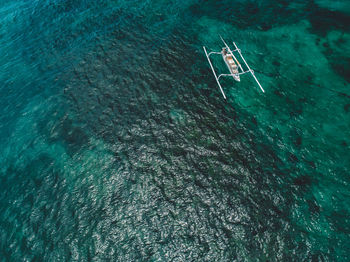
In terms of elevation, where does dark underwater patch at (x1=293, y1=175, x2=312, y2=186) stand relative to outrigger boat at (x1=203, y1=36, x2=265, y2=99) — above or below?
below

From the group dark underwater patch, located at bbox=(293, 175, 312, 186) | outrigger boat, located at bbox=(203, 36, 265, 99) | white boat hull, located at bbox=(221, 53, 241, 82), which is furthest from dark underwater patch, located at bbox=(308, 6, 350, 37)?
dark underwater patch, located at bbox=(293, 175, 312, 186)

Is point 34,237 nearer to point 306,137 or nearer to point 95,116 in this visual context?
point 95,116

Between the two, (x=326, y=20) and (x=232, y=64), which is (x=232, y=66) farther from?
(x=326, y=20)

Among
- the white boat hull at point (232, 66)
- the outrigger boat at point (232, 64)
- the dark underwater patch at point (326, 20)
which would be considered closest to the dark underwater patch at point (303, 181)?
the outrigger boat at point (232, 64)

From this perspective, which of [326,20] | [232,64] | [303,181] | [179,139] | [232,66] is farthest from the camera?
[326,20]

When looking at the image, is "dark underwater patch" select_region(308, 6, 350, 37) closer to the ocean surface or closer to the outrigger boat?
the ocean surface

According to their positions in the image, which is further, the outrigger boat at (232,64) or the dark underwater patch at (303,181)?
the outrigger boat at (232,64)

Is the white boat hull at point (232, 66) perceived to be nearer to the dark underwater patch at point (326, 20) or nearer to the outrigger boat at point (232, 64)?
the outrigger boat at point (232, 64)

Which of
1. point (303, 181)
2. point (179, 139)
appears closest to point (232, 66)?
point (179, 139)
